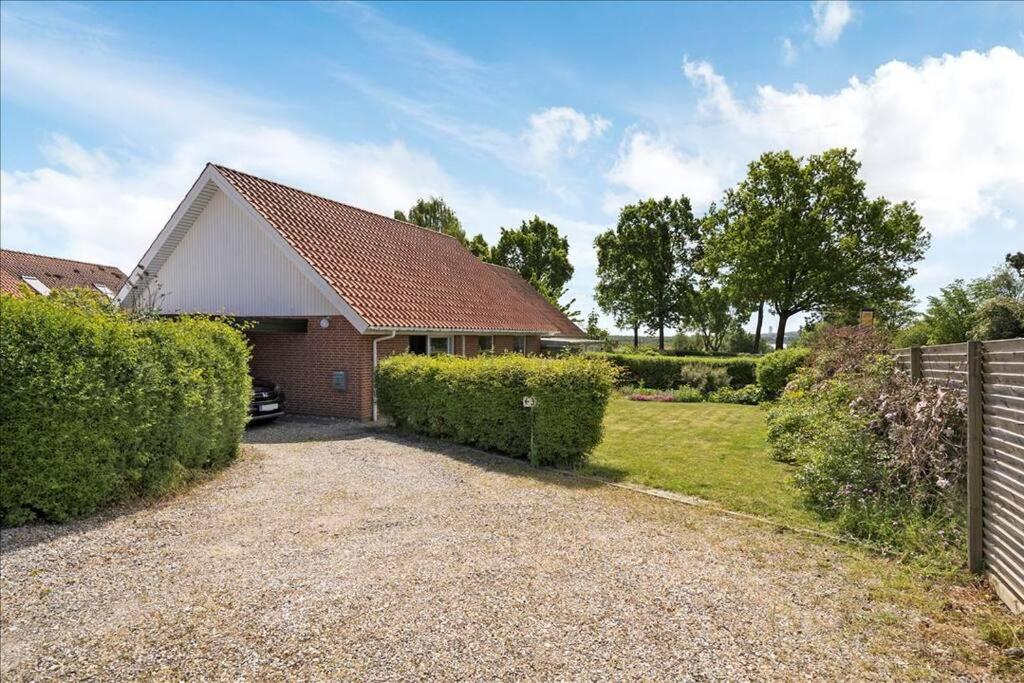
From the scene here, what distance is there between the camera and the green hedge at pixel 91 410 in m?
5.93

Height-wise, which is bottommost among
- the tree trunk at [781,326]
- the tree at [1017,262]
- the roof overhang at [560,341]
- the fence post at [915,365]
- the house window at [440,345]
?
the fence post at [915,365]

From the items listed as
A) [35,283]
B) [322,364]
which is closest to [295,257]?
[322,364]

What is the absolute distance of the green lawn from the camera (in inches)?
292

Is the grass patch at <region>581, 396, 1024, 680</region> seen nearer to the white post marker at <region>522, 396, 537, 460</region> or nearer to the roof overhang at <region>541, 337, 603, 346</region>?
the white post marker at <region>522, 396, 537, 460</region>

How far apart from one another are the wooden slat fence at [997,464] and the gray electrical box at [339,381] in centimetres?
1294

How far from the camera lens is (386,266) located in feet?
58.7

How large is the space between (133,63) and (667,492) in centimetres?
1196

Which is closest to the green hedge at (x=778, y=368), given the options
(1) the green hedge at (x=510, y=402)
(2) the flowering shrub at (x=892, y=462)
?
(2) the flowering shrub at (x=892, y=462)

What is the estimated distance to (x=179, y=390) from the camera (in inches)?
303

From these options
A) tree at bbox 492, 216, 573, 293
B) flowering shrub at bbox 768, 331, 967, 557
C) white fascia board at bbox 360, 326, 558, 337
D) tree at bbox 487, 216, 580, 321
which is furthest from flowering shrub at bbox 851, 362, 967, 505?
tree at bbox 492, 216, 573, 293

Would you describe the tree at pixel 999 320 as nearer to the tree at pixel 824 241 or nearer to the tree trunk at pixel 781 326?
the tree at pixel 824 241

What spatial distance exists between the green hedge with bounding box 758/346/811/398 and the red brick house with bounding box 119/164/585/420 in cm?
1036

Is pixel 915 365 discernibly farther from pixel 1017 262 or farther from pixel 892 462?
pixel 1017 262

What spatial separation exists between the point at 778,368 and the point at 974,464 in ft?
51.8
